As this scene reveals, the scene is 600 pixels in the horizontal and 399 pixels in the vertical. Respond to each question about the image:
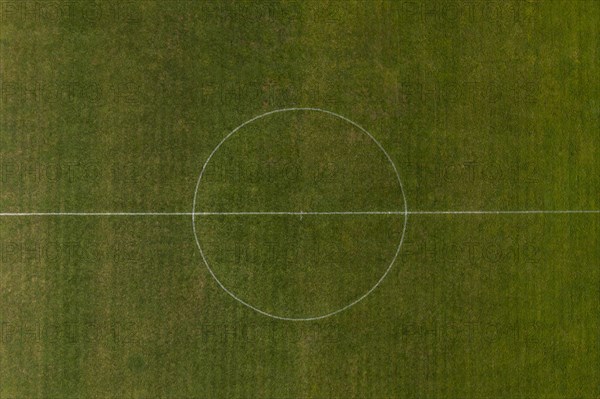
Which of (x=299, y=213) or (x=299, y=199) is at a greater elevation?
(x=299, y=199)

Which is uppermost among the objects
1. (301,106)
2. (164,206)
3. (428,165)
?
(301,106)

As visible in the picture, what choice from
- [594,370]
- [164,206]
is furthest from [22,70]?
[594,370]

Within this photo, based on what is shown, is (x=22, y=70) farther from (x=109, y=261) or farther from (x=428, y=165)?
(x=428, y=165)

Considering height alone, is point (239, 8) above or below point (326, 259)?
above
